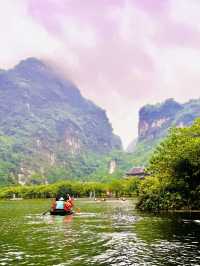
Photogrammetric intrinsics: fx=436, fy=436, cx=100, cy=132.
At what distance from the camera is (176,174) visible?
3012 inches

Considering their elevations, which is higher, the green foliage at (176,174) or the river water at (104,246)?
the green foliage at (176,174)

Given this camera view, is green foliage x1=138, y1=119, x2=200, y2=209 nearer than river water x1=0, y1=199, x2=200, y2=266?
No

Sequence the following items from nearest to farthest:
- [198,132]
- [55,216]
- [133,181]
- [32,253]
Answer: [32,253]
[55,216]
[198,132]
[133,181]

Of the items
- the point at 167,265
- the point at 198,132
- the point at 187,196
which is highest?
the point at 198,132

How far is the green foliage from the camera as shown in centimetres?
7275

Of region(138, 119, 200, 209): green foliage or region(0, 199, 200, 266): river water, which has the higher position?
region(138, 119, 200, 209): green foliage

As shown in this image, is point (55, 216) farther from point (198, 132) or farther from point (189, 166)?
point (198, 132)

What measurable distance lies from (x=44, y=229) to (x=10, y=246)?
13.4 meters

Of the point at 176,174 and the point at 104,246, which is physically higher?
the point at 176,174

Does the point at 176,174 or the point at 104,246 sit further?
the point at 176,174

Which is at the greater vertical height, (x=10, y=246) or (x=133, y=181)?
(x=133, y=181)

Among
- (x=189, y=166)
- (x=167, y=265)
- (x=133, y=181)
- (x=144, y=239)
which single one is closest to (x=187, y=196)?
(x=189, y=166)

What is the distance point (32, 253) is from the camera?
3127 centimetres

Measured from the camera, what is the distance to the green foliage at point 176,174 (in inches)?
2864
